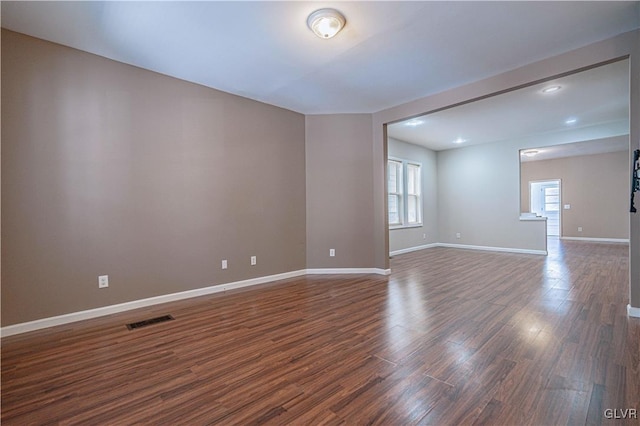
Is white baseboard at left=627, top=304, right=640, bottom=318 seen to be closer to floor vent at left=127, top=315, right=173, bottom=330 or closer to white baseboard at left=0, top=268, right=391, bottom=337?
white baseboard at left=0, top=268, right=391, bottom=337

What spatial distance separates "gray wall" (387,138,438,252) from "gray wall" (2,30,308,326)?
358 cm

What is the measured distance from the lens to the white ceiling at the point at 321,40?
7.48 feet

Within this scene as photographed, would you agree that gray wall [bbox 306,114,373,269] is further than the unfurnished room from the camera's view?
Yes

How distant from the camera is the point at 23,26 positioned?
2453 mm

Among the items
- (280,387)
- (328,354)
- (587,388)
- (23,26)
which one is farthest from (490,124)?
(23,26)

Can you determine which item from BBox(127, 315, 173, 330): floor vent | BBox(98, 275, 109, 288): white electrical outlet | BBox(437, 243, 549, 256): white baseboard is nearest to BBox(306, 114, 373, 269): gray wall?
BBox(127, 315, 173, 330): floor vent

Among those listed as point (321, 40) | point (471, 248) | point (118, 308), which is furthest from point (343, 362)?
point (471, 248)

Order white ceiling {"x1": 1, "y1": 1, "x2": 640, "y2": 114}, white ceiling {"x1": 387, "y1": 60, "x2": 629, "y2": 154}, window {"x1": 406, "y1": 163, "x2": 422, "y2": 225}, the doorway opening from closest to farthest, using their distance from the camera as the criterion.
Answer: white ceiling {"x1": 1, "y1": 1, "x2": 640, "y2": 114}, white ceiling {"x1": 387, "y1": 60, "x2": 629, "y2": 154}, window {"x1": 406, "y1": 163, "x2": 422, "y2": 225}, the doorway opening

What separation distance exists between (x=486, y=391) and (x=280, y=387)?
121 cm

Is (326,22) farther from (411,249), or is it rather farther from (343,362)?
(411,249)

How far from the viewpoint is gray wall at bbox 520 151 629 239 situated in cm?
779

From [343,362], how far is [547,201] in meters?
11.1

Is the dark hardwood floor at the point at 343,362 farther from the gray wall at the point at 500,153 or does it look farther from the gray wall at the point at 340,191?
the gray wall at the point at 340,191

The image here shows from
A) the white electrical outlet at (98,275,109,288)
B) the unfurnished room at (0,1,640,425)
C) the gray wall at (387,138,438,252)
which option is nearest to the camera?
the unfurnished room at (0,1,640,425)
